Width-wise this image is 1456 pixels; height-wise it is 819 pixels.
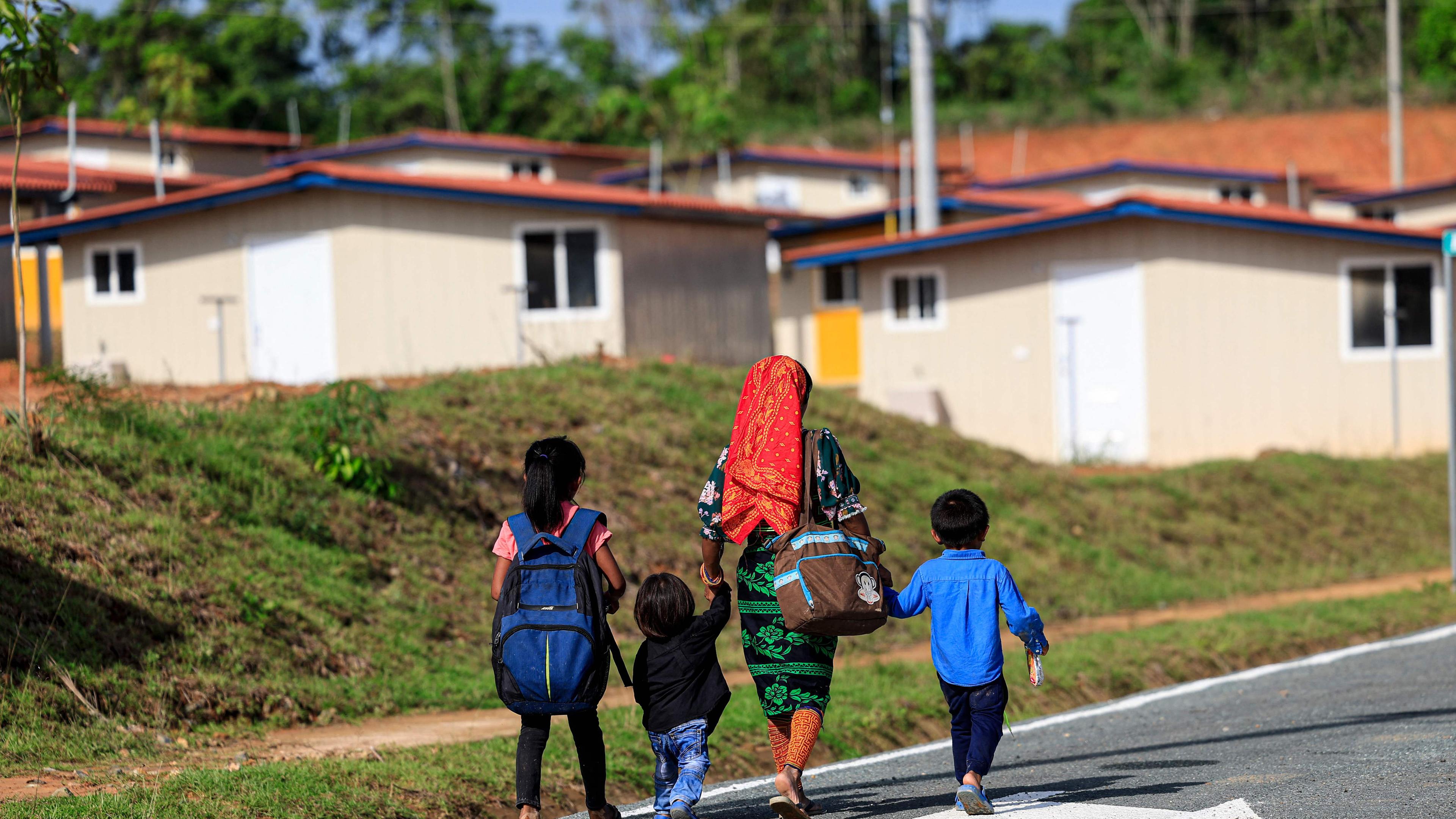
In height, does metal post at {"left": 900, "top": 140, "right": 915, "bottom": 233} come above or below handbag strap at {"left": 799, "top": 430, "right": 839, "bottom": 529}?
above

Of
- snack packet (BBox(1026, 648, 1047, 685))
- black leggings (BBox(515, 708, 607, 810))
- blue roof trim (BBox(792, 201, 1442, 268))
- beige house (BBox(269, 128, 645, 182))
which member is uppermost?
beige house (BBox(269, 128, 645, 182))

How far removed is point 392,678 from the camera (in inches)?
396

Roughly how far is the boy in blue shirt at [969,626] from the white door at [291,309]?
55.0 ft

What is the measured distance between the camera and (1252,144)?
208 ft

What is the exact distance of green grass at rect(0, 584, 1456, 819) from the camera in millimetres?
6555

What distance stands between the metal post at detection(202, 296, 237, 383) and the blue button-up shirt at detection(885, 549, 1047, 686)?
17965mm

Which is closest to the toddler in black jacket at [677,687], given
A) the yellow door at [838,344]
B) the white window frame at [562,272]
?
the white window frame at [562,272]

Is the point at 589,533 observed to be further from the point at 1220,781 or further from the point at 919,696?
the point at 919,696

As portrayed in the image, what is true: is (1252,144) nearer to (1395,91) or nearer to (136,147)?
(1395,91)

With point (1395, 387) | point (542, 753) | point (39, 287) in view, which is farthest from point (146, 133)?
point (542, 753)

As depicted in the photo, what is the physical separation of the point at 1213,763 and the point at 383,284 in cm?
1663

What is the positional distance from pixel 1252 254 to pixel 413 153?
2566 cm

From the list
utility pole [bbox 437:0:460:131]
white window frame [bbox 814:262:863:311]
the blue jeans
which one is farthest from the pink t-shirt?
utility pole [bbox 437:0:460:131]

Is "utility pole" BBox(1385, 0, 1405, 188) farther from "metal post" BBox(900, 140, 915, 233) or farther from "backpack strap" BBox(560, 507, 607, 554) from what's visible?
"backpack strap" BBox(560, 507, 607, 554)
